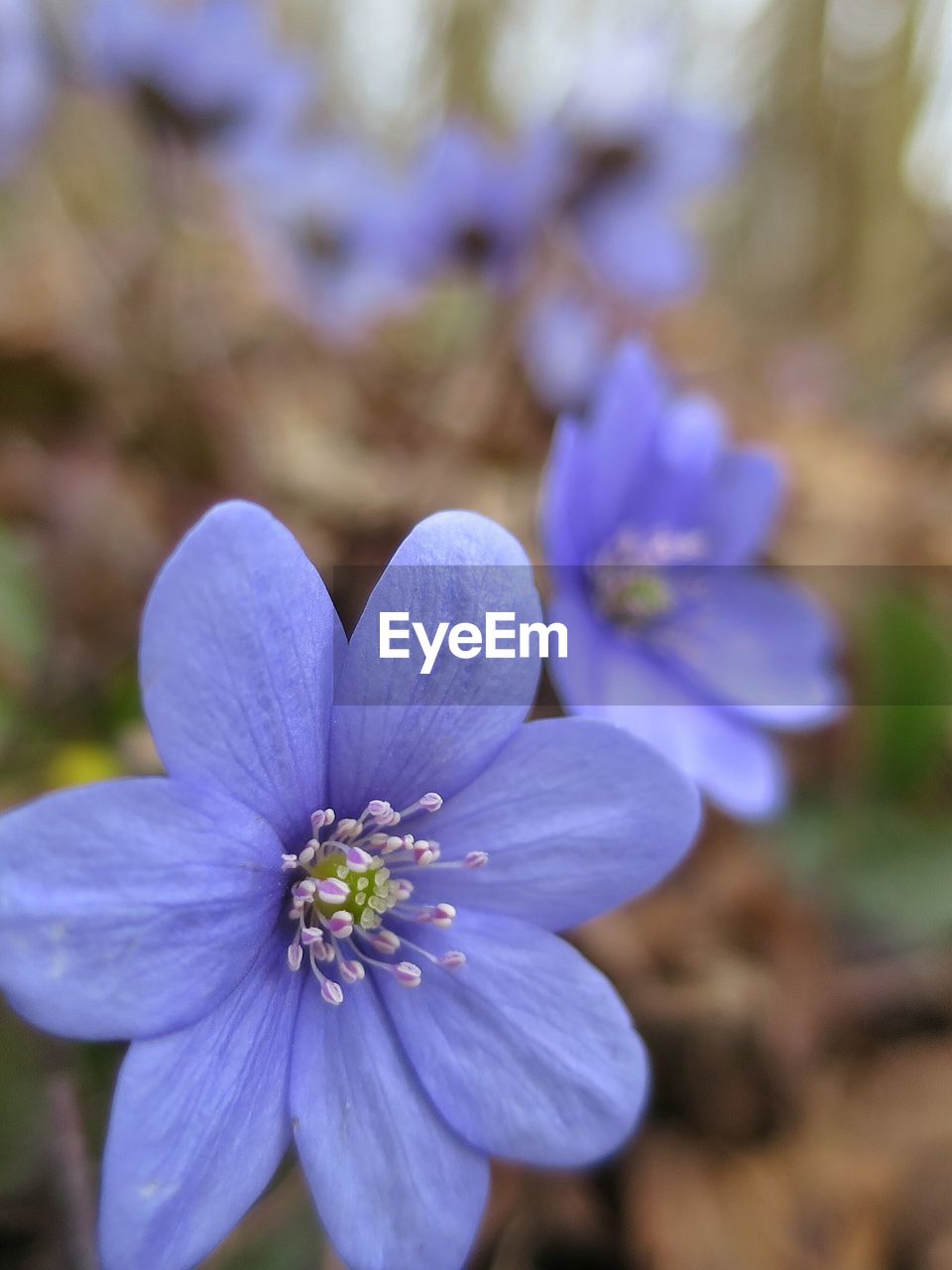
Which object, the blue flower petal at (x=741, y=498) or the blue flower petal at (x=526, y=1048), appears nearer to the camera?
the blue flower petal at (x=526, y=1048)

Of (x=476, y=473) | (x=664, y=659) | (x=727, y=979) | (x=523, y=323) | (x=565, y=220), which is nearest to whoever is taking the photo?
(x=664, y=659)

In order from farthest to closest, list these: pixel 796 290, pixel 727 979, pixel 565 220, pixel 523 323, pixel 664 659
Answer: pixel 796 290
pixel 523 323
pixel 565 220
pixel 727 979
pixel 664 659

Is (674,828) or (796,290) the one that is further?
(796,290)

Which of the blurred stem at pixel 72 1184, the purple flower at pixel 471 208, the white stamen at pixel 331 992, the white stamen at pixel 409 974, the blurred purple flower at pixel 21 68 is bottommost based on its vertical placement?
the blurred stem at pixel 72 1184

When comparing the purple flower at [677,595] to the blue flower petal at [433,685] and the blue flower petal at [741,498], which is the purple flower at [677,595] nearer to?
the blue flower petal at [741,498]

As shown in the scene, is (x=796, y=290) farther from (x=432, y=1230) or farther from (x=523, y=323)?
(x=432, y=1230)

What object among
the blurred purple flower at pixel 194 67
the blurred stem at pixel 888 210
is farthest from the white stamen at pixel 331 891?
the blurred stem at pixel 888 210

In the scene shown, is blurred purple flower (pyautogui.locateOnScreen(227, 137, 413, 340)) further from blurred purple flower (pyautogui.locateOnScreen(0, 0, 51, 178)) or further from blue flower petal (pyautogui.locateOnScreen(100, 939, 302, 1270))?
blue flower petal (pyautogui.locateOnScreen(100, 939, 302, 1270))

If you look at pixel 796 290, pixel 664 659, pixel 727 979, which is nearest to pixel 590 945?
pixel 727 979

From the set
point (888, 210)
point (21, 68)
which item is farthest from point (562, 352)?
point (888, 210)
